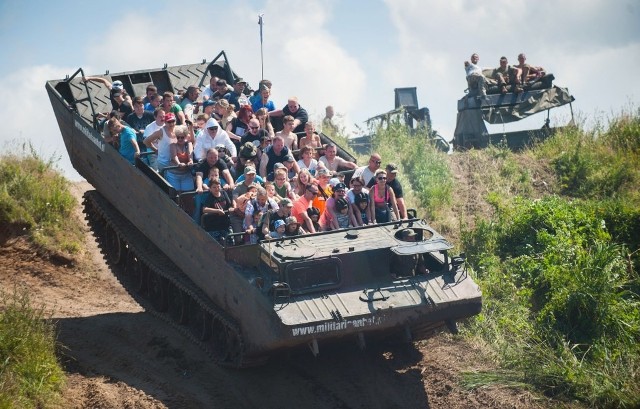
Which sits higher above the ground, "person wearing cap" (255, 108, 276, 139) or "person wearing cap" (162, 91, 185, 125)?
"person wearing cap" (162, 91, 185, 125)

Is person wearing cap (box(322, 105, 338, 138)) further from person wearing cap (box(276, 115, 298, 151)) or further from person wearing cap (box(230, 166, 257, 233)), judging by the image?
person wearing cap (box(230, 166, 257, 233))

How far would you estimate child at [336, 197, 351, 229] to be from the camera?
603 inches

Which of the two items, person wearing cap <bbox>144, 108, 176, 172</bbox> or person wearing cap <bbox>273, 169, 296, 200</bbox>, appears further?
person wearing cap <bbox>144, 108, 176, 172</bbox>

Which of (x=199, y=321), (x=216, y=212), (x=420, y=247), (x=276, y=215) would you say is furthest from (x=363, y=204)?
(x=199, y=321)

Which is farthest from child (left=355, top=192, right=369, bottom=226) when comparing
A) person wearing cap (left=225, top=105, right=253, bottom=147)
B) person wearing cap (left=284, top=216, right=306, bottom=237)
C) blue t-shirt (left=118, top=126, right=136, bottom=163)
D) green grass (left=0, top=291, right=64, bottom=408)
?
green grass (left=0, top=291, right=64, bottom=408)

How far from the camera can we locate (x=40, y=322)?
1462 centimetres

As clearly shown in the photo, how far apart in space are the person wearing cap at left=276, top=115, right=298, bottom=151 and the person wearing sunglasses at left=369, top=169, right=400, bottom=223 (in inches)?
88.5

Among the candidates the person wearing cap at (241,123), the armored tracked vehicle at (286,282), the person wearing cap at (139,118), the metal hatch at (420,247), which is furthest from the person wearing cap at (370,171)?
the person wearing cap at (139,118)

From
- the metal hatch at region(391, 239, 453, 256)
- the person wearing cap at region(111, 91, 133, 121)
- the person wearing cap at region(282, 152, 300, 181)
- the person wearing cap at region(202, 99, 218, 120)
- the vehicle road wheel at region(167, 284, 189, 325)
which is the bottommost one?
the vehicle road wheel at region(167, 284, 189, 325)

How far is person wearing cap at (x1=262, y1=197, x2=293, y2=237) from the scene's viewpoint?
48.7 feet

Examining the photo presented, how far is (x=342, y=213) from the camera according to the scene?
1539 centimetres

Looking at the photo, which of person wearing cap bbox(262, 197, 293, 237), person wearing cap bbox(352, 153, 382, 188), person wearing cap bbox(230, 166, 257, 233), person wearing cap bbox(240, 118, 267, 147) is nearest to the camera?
person wearing cap bbox(262, 197, 293, 237)

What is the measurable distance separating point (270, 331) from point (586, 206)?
7817 mm

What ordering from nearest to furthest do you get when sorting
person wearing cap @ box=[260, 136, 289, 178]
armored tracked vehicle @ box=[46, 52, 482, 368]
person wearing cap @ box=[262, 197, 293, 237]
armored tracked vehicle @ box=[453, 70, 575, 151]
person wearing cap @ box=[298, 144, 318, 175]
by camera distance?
armored tracked vehicle @ box=[46, 52, 482, 368] < person wearing cap @ box=[262, 197, 293, 237] < person wearing cap @ box=[260, 136, 289, 178] < person wearing cap @ box=[298, 144, 318, 175] < armored tracked vehicle @ box=[453, 70, 575, 151]
